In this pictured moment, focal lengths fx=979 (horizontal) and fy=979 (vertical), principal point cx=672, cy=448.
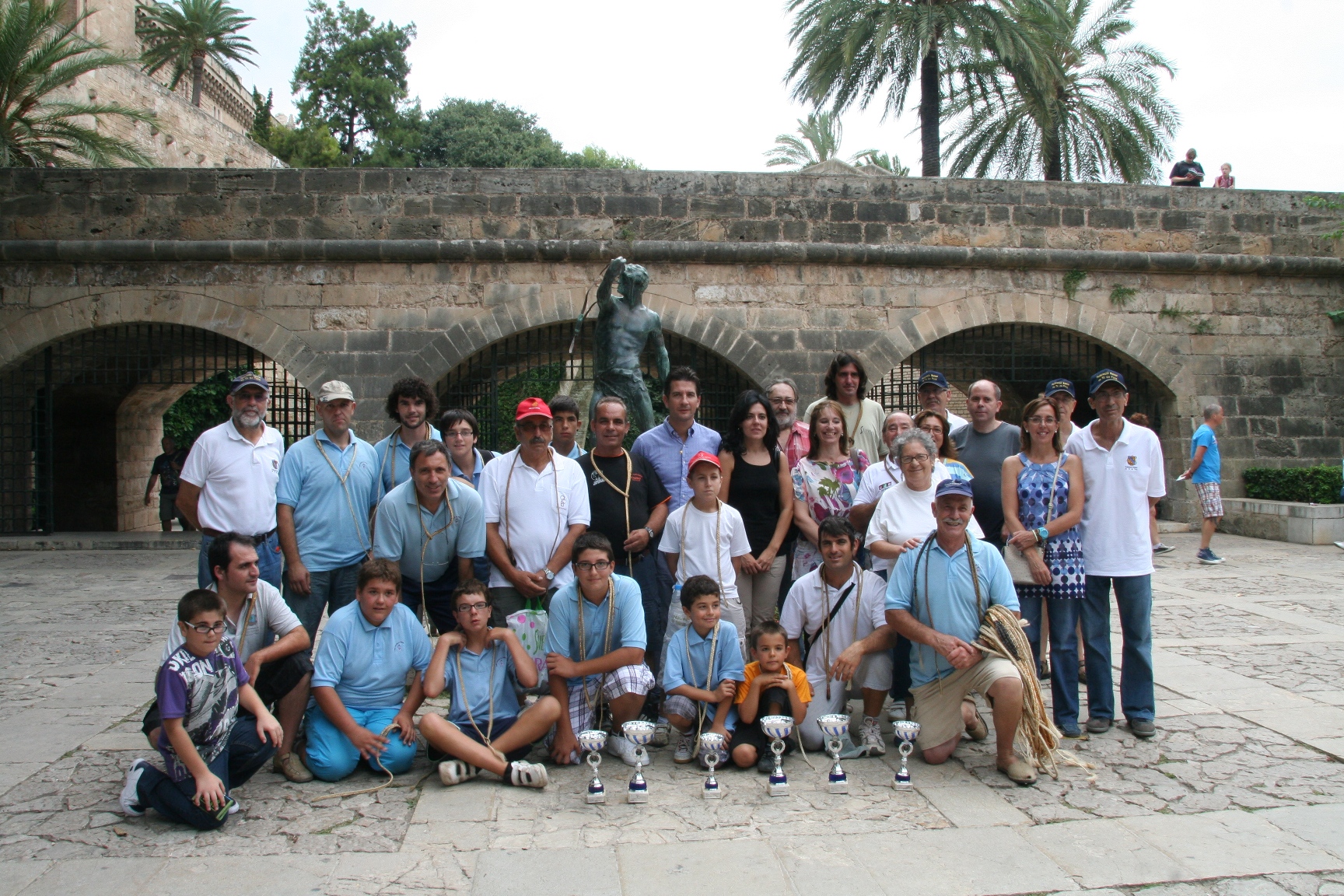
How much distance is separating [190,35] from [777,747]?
32.5 m

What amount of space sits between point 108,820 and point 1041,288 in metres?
10.9

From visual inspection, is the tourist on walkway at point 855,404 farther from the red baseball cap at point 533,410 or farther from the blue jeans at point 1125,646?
the red baseball cap at point 533,410

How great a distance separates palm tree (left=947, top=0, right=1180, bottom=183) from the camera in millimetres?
17125

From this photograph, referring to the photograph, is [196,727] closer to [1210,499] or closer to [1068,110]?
[1210,499]

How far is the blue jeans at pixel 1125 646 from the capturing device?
14.3ft

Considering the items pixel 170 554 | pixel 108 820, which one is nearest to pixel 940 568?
pixel 108 820

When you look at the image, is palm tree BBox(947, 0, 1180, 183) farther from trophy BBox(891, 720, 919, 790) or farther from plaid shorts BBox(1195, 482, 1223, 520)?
trophy BBox(891, 720, 919, 790)

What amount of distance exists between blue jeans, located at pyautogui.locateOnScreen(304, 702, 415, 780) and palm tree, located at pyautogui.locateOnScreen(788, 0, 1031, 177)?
14.2 metres

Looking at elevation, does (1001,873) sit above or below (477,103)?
below

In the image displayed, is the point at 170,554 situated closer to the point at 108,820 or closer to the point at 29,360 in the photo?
the point at 29,360

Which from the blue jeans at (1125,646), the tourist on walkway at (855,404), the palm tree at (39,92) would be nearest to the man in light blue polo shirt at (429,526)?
the tourist on walkway at (855,404)

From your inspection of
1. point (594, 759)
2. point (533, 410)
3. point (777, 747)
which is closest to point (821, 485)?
point (533, 410)

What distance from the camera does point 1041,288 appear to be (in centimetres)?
1163

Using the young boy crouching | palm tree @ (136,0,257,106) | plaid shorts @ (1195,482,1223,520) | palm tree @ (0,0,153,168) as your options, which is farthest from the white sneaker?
palm tree @ (136,0,257,106)
